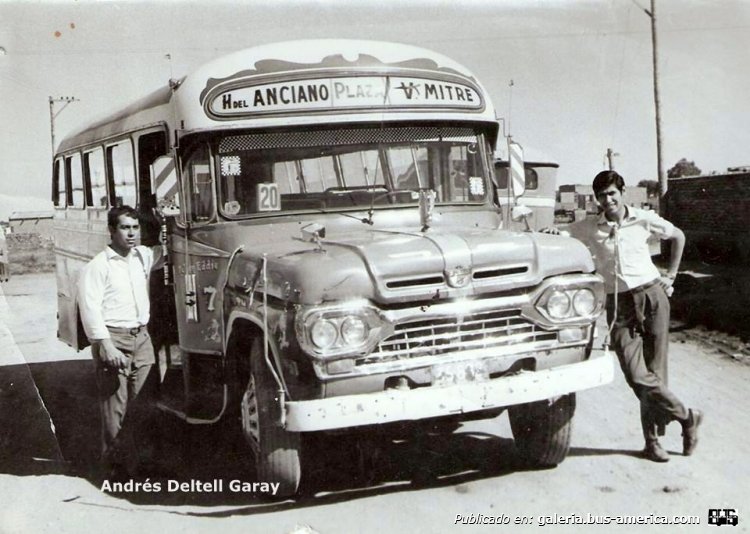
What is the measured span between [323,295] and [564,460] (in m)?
2.20

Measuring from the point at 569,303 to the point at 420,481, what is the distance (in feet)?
4.70

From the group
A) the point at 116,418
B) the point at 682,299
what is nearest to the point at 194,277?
the point at 116,418

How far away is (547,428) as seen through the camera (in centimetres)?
473

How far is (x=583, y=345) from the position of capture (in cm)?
438

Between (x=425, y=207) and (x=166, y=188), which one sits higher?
(x=166, y=188)

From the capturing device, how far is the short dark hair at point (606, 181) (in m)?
Result: 4.98

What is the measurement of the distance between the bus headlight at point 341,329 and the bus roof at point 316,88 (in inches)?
62.6

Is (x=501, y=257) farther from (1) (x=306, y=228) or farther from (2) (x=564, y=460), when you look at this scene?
(2) (x=564, y=460)

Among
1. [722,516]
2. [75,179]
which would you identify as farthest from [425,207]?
[75,179]

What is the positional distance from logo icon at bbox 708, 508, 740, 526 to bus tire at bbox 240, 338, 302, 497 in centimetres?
219

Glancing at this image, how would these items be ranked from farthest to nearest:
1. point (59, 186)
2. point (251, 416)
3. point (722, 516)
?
point (59, 186) → point (251, 416) → point (722, 516)

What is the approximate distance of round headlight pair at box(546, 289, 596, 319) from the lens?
422cm

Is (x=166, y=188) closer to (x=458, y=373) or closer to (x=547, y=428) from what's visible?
(x=458, y=373)

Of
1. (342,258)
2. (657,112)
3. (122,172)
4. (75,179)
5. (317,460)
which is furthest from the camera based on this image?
(657,112)
